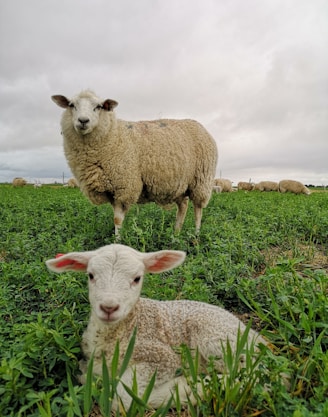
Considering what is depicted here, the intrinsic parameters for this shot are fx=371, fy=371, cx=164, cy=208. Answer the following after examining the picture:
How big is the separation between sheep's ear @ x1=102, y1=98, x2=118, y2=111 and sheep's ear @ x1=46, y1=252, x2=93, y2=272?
430 centimetres

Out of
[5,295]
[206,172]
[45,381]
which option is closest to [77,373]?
[45,381]

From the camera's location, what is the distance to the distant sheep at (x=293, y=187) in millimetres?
29256

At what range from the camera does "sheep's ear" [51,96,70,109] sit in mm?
6336

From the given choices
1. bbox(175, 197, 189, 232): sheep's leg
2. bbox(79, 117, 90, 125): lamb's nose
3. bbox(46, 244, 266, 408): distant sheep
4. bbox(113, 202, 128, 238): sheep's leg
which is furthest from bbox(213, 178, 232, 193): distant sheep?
bbox(46, 244, 266, 408): distant sheep

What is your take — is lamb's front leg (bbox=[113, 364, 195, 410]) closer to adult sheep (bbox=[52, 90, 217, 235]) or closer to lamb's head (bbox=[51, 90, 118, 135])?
adult sheep (bbox=[52, 90, 217, 235])

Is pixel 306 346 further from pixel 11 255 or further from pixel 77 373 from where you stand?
pixel 11 255

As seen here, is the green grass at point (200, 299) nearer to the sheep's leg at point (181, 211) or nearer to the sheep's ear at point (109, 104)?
the sheep's leg at point (181, 211)

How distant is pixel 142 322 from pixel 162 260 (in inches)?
19.8

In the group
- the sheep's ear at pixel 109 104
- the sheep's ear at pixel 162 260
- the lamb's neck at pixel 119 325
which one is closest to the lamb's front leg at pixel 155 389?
the lamb's neck at pixel 119 325

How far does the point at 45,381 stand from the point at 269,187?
111ft

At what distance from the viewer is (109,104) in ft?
21.0

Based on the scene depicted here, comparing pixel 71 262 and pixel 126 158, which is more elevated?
pixel 126 158

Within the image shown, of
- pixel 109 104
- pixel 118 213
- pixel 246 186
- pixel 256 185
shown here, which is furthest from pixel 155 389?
pixel 246 186

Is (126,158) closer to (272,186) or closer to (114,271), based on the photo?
(114,271)
